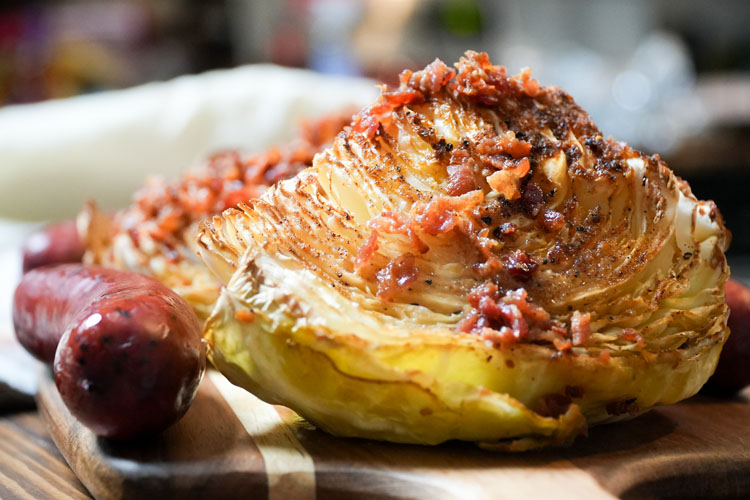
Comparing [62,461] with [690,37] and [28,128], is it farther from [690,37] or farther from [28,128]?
[690,37]

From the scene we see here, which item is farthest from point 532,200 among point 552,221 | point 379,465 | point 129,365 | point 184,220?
point 184,220

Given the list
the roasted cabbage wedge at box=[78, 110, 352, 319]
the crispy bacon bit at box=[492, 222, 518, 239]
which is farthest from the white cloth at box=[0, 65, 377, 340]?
the crispy bacon bit at box=[492, 222, 518, 239]

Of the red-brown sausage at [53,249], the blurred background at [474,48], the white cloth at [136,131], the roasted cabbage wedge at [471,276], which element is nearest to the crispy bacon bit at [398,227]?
the roasted cabbage wedge at [471,276]

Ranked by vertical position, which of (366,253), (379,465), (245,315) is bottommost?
(379,465)

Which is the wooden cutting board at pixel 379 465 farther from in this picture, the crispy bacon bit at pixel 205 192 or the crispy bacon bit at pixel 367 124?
the crispy bacon bit at pixel 205 192

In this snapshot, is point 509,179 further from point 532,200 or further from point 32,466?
point 32,466

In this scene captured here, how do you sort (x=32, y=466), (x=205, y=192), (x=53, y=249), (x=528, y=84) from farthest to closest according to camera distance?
(x=53, y=249) → (x=205, y=192) → (x=528, y=84) → (x=32, y=466)

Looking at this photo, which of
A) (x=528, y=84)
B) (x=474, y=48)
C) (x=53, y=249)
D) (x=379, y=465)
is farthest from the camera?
(x=474, y=48)
